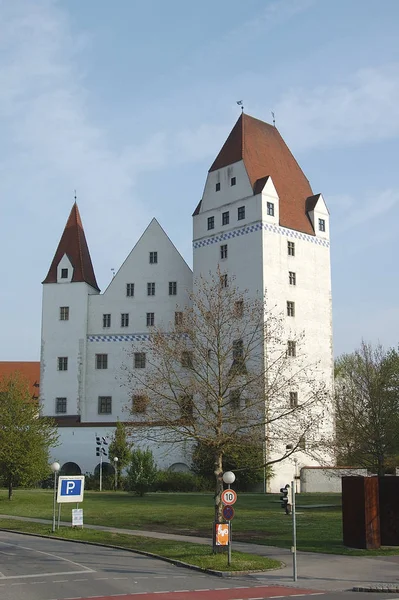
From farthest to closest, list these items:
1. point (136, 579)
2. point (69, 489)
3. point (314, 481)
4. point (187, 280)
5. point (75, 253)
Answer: point (75, 253)
point (187, 280)
point (314, 481)
point (69, 489)
point (136, 579)

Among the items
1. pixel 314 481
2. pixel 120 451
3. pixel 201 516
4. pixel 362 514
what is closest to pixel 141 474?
pixel 120 451

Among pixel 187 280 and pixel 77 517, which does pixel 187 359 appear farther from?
pixel 187 280

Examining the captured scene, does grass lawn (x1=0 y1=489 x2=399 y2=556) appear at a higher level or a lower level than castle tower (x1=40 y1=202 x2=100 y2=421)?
lower

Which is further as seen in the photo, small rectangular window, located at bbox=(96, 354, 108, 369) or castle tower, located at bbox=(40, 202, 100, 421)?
small rectangular window, located at bbox=(96, 354, 108, 369)

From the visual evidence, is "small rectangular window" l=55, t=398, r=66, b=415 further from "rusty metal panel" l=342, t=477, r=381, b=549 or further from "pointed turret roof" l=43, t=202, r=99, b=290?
"rusty metal panel" l=342, t=477, r=381, b=549

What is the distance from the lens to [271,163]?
68.5 meters

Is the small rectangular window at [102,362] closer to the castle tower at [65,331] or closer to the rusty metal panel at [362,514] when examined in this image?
the castle tower at [65,331]

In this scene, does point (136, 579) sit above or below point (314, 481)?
below

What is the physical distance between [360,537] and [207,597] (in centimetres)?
1056

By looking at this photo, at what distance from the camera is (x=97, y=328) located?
71.6 metres

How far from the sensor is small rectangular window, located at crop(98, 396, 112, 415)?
69.5 m

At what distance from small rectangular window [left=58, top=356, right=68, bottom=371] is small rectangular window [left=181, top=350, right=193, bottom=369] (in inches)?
1698

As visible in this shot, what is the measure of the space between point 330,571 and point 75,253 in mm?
56094

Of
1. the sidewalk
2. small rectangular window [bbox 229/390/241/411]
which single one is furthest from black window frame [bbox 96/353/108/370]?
the sidewalk
